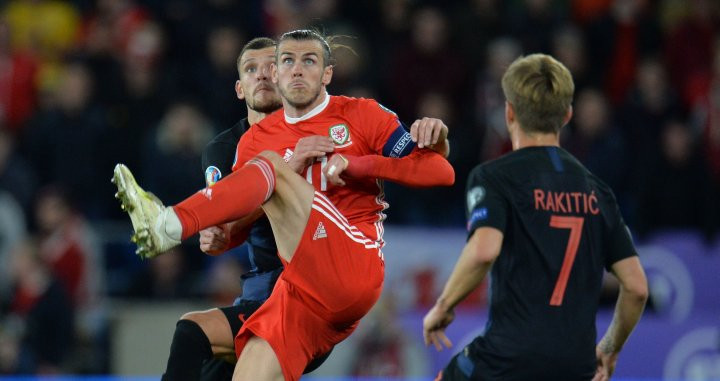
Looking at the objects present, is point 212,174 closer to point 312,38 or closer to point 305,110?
point 305,110

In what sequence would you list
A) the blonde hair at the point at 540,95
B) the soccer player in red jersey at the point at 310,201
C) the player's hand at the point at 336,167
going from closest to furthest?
1. the blonde hair at the point at 540,95
2. the soccer player in red jersey at the point at 310,201
3. the player's hand at the point at 336,167

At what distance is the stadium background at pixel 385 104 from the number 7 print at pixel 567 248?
514 cm

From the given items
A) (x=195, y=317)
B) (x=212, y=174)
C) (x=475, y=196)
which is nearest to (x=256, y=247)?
(x=212, y=174)

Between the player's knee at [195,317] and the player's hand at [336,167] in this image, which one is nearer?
the player's hand at [336,167]

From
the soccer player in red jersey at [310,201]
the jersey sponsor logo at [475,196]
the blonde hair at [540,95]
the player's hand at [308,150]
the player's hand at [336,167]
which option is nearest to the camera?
the jersey sponsor logo at [475,196]

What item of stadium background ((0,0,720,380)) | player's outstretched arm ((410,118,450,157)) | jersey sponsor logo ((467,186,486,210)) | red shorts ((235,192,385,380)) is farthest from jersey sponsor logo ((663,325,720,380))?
jersey sponsor logo ((467,186,486,210))

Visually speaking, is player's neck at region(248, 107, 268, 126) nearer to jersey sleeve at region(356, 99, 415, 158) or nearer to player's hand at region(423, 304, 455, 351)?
jersey sleeve at region(356, 99, 415, 158)

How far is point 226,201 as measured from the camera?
457 cm

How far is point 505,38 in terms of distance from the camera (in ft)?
36.2

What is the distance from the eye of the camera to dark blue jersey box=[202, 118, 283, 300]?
545cm

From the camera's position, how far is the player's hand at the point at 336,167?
4.86m

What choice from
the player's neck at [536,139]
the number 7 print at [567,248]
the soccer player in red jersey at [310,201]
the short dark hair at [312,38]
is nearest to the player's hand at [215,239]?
the soccer player in red jersey at [310,201]

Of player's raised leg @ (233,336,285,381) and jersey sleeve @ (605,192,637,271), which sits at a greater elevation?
jersey sleeve @ (605,192,637,271)

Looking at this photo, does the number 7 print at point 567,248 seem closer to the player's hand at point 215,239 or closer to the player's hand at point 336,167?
the player's hand at point 336,167
